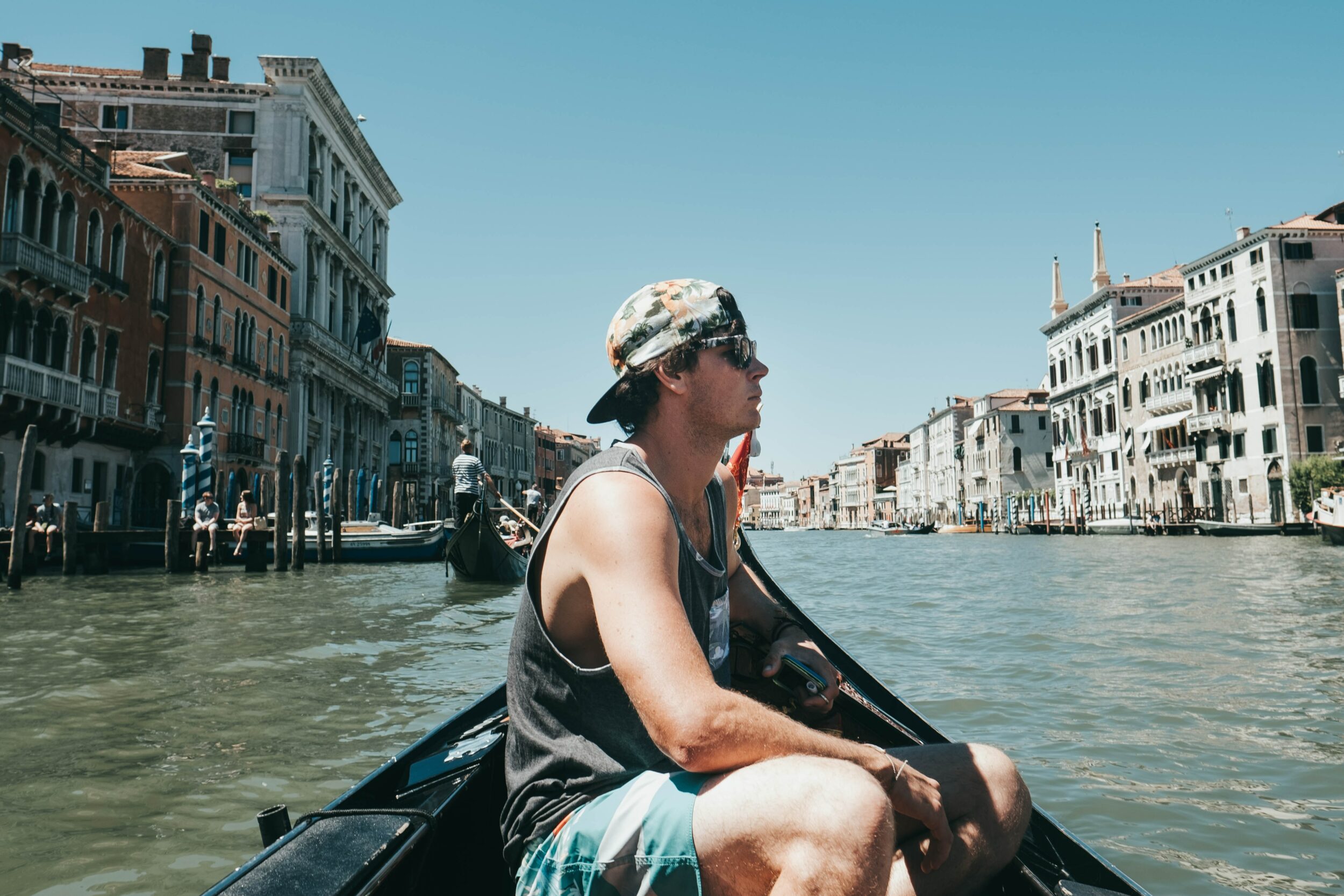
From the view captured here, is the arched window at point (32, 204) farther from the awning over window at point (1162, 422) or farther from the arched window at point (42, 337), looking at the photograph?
the awning over window at point (1162, 422)

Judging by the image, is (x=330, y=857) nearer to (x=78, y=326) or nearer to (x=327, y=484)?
(x=78, y=326)

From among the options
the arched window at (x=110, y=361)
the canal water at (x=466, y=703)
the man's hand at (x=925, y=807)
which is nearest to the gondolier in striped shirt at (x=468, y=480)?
the canal water at (x=466, y=703)

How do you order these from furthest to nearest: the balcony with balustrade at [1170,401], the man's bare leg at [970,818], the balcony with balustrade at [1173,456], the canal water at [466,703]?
the balcony with balustrade at [1170,401], the balcony with balustrade at [1173,456], the canal water at [466,703], the man's bare leg at [970,818]

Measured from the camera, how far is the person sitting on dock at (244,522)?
1523 cm

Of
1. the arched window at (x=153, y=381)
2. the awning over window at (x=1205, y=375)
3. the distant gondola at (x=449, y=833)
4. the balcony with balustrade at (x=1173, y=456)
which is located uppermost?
the awning over window at (x=1205, y=375)

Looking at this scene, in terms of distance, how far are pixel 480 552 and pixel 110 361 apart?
10258 millimetres

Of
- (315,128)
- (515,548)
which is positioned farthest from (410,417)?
(515,548)

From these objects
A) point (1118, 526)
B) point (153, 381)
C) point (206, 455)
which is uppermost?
point (153, 381)

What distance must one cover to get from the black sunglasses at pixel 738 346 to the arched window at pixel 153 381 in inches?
855

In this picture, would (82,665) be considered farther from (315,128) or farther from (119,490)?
(315,128)

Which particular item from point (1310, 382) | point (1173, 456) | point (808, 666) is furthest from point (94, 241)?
point (1173, 456)

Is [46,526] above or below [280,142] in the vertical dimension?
below

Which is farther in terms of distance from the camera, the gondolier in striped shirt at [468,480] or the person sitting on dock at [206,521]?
the person sitting on dock at [206,521]

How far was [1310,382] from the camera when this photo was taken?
1233 inches
